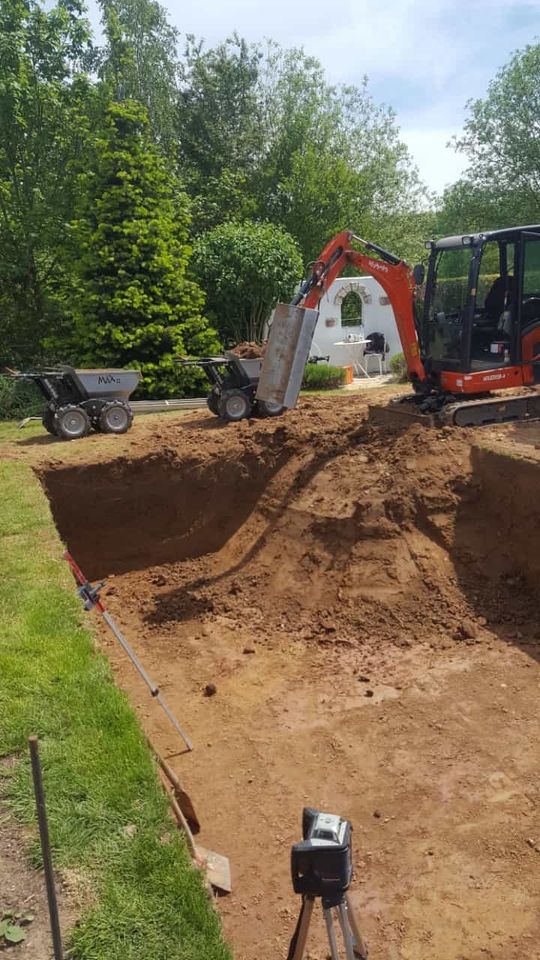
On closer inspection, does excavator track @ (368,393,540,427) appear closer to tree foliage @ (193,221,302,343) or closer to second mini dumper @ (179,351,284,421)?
second mini dumper @ (179,351,284,421)

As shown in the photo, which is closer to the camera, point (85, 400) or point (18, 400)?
point (85, 400)

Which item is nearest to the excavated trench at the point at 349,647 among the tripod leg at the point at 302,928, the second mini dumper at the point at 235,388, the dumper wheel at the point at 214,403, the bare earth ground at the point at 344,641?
the bare earth ground at the point at 344,641

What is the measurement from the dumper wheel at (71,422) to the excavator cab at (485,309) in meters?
5.19

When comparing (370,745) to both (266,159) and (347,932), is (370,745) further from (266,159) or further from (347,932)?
(266,159)

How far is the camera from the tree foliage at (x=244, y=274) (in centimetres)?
1590

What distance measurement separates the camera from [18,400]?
13.1 m

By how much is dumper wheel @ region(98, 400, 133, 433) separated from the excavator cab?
4.67m

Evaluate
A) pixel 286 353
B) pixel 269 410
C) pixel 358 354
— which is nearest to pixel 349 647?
pixel 286 353

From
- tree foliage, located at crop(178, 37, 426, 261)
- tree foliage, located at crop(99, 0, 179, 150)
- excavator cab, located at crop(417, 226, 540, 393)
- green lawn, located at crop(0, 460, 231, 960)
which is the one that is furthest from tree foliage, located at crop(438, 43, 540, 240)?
green lawn, located at crop(0, 460, 231, 960)

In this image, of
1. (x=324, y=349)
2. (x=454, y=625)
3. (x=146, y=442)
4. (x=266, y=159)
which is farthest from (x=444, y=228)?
(x=454, y=625)

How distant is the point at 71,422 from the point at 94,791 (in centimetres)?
744

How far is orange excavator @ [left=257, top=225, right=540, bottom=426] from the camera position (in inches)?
346

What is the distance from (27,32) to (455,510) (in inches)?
571

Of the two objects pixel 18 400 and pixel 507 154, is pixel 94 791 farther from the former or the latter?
pixel 507 154
